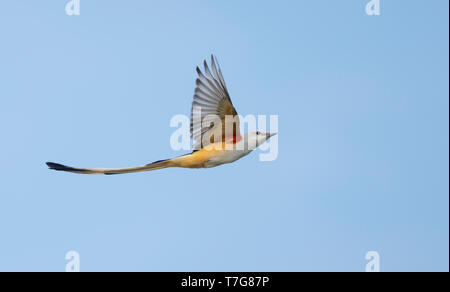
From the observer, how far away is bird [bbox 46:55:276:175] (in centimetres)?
573

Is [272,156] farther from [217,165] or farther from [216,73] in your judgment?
[216,73]

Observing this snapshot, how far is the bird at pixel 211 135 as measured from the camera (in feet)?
18.8

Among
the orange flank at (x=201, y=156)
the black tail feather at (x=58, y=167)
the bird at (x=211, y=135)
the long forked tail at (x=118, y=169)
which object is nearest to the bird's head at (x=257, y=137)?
the bird at (x=211, y=135)

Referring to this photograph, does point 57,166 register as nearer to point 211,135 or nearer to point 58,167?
point 58,167

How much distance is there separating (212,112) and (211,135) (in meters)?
0.29

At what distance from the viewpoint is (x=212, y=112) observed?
5.84 m

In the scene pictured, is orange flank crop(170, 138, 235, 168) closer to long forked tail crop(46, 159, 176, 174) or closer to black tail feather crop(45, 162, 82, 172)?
long forked tail crop(46, 159, 176, 174)

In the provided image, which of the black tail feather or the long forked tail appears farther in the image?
the long forked tail

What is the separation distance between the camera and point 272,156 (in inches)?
231

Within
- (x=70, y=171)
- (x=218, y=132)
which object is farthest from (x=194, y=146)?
(x=70, y=171)

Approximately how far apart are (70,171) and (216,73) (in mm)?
1873

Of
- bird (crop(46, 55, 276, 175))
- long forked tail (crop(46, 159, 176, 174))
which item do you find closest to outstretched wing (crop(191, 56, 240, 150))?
bird (crop(46, 55, 276, 175))

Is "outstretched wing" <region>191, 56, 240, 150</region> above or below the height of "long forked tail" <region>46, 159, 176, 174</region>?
above
